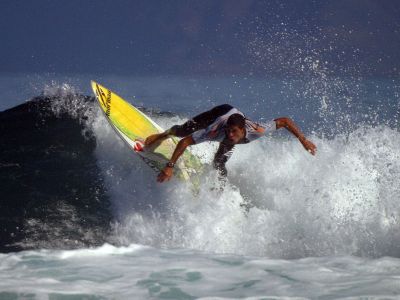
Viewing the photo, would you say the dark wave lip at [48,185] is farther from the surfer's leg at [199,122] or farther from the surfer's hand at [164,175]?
the surfer's leg at [199,122]

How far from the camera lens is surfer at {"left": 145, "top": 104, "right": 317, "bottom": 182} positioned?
616 centimetres

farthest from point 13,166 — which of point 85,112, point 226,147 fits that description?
point 226,147

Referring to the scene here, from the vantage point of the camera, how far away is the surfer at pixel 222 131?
6.16m

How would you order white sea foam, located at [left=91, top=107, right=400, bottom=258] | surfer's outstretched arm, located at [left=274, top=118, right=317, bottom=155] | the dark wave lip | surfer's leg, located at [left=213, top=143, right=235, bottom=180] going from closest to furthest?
1. the dark wave lip
2. white sea foam, located at [left=91, top=107, right=400, bottom=258]
3. surfer's outstretched arm, located at [left=274, top=118, right=317, bottom=155]
4. surfer's leg, located at [left=213, top=143, right=235, bottom=180]

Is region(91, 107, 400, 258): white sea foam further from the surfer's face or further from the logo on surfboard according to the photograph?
the surfer's face

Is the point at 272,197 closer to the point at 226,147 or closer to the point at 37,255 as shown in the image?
the point at 226,147

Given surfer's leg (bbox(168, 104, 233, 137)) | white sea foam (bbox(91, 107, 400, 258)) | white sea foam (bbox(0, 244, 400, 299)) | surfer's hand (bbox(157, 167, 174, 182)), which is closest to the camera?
white sea foam (bbox(0, 244, 400, 299))

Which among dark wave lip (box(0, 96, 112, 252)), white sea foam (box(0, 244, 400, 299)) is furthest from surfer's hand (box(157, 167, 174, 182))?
dark wave lip (box(0, 96, 112, 252))

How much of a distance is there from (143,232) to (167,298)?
2217 mm

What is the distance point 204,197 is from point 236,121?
1542 mm

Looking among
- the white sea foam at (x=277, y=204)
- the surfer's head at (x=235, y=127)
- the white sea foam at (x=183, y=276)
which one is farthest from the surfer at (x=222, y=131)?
the white sea foam at (x=183, y=276)

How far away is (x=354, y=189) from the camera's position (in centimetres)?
792

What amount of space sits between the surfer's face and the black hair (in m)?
0.04

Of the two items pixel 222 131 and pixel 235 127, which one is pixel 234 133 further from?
pixel 222 131
